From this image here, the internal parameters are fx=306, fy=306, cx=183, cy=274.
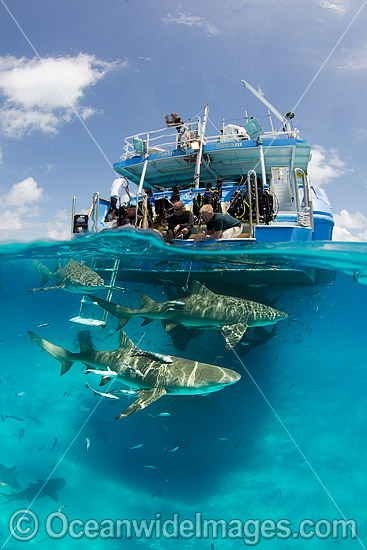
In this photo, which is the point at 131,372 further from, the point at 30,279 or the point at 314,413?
the point at 30,279

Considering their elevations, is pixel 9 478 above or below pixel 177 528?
above

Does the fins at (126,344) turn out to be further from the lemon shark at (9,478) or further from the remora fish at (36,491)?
the lemon shark at (9,478)

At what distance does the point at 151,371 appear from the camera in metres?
6.39

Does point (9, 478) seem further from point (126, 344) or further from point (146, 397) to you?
point (146, 397)

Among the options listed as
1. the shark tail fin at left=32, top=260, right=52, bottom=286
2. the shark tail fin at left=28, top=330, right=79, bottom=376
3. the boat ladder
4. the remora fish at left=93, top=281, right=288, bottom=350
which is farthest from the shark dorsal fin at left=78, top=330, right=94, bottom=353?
the shark tail fin at left=32, top=260, right=52, bottom=286

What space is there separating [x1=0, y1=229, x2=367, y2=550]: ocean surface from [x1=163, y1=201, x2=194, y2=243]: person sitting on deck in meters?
0.49

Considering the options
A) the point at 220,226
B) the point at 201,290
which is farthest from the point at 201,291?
the point at 220,226

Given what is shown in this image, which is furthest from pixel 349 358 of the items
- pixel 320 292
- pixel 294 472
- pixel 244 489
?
pixel 244 489

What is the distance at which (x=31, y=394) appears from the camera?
12602 millimetres

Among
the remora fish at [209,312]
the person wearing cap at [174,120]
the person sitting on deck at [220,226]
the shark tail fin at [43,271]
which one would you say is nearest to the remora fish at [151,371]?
the remora fish at [209,312]

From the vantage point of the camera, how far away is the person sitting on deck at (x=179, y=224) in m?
8.73

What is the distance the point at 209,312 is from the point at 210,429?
156 inches

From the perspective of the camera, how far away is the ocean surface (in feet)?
21.8

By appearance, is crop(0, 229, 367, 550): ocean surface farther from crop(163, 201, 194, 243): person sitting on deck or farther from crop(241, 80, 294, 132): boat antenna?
crop(241, 80, 294, 132): boat antenna
